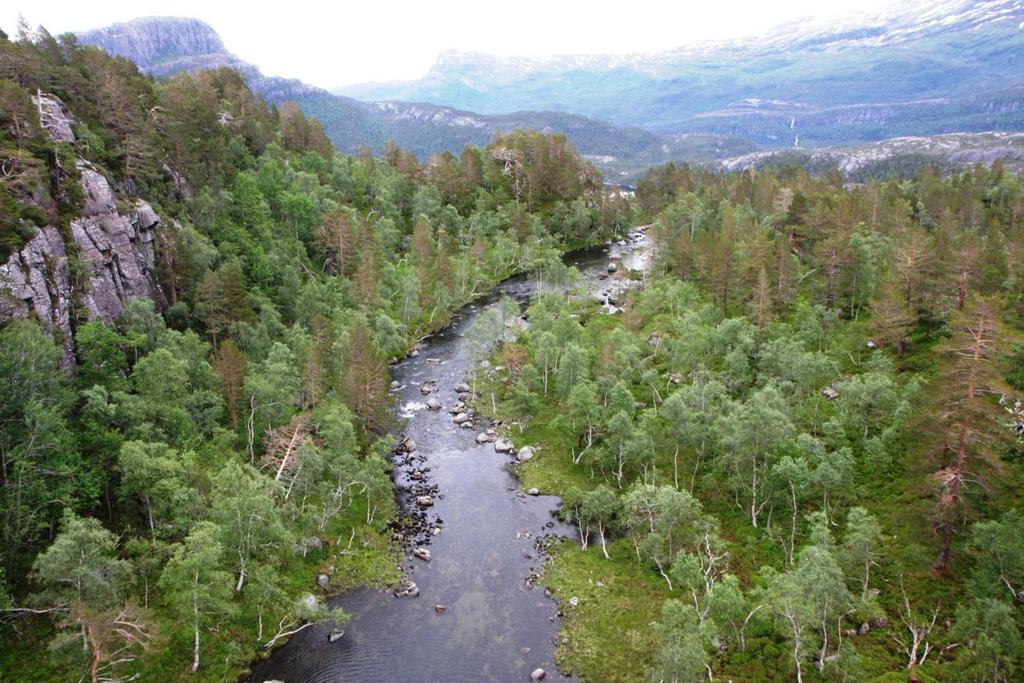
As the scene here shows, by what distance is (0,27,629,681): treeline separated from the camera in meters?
43.8

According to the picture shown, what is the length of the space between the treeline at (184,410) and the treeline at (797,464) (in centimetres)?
2282

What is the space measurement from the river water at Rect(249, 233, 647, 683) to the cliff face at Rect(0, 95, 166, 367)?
3653 cm

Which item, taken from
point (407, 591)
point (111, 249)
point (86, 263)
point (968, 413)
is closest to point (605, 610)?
point (407, 591)

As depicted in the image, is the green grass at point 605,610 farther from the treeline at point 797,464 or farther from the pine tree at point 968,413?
the pine tree at point 968,413

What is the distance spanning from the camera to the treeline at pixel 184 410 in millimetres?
43812

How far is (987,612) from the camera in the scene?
39438 mm

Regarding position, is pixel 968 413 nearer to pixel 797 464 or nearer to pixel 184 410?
pixel 797 464

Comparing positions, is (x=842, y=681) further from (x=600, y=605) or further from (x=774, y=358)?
(x=774, y=358)

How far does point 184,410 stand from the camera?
5831 cm

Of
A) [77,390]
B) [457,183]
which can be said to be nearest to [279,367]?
[77,390]

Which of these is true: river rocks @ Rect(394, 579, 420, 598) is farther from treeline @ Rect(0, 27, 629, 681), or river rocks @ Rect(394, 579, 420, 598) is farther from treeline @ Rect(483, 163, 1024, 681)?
treeline @ Rect(483, 163, 1024, 681)

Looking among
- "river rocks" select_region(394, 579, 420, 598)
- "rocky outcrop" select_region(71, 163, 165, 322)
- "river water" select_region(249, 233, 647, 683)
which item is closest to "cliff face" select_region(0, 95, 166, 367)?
"rocky outcrop" select_region(71, 163, 165, 322)

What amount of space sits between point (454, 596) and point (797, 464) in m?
33.7

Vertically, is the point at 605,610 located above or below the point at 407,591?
below
